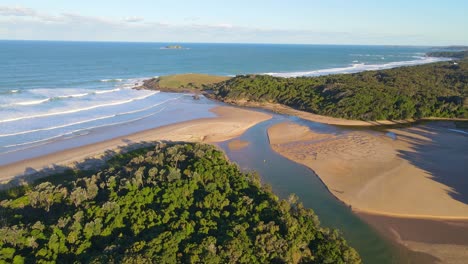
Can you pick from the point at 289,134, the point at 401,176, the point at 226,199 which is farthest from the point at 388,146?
the point at 226,199

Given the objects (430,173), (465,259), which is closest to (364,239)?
(465,259)

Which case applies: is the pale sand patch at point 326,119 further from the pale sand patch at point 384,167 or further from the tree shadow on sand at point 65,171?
the tree shadow on sand at point 65,171

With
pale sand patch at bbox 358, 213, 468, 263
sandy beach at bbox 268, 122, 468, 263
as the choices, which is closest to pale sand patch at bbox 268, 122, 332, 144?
sandy beach at bbox 268, 122, 468, 263

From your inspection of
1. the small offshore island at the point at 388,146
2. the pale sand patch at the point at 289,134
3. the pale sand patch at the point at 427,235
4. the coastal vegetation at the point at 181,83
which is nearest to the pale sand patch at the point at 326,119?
the small offshore island at the point at 388,146

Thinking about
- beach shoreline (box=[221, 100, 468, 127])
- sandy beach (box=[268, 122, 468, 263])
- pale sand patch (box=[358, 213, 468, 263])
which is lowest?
pale sand patch (box=[358, 213, 468, 263])

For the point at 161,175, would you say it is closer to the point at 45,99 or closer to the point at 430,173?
the point at 430,173

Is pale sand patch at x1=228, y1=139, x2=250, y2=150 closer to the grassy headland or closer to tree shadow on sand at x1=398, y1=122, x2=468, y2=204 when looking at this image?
tree shadow on sand at x1=398, y1=122, x2=468, y2=204
